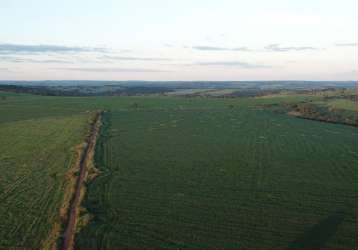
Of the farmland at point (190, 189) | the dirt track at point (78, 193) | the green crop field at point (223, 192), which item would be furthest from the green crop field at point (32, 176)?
the green crop field at point (223, 192)

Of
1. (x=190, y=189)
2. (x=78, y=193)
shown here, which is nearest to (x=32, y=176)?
(x=78, y=193)

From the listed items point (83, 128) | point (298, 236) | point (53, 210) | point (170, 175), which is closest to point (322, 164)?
point (170, 175)

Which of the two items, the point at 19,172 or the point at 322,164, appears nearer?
the point at 19,172

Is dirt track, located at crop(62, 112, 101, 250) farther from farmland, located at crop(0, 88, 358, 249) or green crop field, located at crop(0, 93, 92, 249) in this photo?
green crop field, located at crop(0, 93, 92, 249)

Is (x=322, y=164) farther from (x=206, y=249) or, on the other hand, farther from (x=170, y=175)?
(x=206, y=249)

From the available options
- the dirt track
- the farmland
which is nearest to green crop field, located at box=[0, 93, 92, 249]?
the farmland

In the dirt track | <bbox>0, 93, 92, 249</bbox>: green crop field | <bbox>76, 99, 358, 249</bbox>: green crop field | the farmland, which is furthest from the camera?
<bbox>0, 93, 92, 249</bbox>: green crop field
